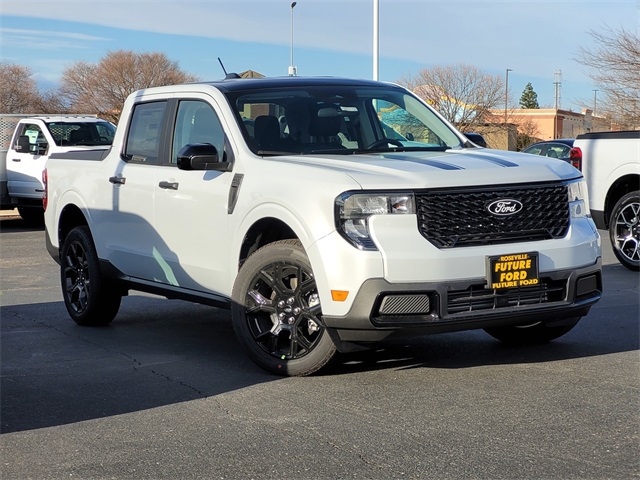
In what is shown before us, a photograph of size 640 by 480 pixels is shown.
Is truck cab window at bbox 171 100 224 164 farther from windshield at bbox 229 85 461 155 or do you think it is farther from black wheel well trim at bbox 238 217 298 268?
black wheel well trim at bbox 238 217 298 268

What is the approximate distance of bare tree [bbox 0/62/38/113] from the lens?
Result: 58938 mm

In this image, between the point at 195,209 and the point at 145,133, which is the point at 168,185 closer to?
the point at 195,209

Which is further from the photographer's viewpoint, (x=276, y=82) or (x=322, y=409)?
(x=276, y=82)

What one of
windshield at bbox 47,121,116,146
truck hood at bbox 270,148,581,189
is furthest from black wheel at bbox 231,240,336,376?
windshield at bbox 47,121,116,146

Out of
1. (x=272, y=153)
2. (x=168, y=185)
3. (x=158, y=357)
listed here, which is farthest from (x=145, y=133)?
(x=158, y=357)

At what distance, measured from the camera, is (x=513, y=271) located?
635 centimetres

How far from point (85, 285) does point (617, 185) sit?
6.45 m

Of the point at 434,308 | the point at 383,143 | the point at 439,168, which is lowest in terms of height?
the point at 434,308

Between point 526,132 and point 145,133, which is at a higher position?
point 145,133

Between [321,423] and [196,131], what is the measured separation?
309 cm

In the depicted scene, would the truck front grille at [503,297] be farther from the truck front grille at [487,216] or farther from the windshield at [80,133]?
the windshield at [80,133]

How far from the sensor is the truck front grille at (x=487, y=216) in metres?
6.25

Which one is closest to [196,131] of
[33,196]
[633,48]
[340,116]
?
[340,116]

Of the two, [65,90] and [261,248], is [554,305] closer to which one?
[261,248]
